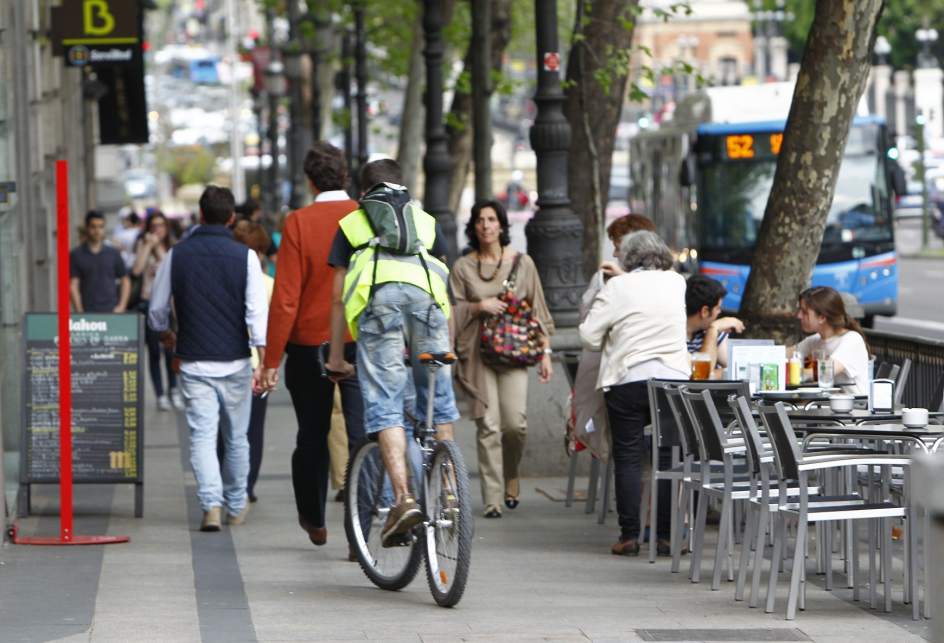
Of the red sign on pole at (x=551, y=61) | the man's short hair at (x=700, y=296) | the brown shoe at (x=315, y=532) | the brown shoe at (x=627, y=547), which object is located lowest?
the brown shoe at (x=627, y=547)

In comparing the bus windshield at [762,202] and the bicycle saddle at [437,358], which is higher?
the bus windshield at [762,202]

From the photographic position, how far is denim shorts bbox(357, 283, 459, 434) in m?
Answer: 8.88

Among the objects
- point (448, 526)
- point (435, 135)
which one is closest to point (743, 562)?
point (448, 526)

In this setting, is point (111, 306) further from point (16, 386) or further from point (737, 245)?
point (737, 245)

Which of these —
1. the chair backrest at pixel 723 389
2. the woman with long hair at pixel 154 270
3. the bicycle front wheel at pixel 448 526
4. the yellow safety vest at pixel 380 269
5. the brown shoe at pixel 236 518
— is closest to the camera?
the bicycle front wheel at pixel 448 526

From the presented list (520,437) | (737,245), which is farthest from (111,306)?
(737,245)

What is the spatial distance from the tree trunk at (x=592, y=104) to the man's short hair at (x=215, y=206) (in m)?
7.52

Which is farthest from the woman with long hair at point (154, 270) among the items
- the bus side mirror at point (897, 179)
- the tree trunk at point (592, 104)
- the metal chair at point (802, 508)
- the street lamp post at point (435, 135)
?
the bus side mirror at point (897, 179)

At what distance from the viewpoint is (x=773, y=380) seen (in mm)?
10367

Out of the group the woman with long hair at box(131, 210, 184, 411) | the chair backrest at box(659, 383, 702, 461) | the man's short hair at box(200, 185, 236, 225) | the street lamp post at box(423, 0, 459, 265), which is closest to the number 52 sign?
the woman with long hair at box(131, 210, 184, 411)

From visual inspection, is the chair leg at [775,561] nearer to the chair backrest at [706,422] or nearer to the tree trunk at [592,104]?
the chair backrest at [706,422]

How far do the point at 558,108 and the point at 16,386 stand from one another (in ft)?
13.6

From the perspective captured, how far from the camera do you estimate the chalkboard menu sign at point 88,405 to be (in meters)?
11.7

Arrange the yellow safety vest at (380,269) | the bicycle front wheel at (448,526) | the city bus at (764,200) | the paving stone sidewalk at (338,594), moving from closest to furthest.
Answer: the paving stone sidewalk at (338,594)
the bicycle front wheel at (448,526)
the yellow safety vest at (380,269)
the city bus at (764,200)
